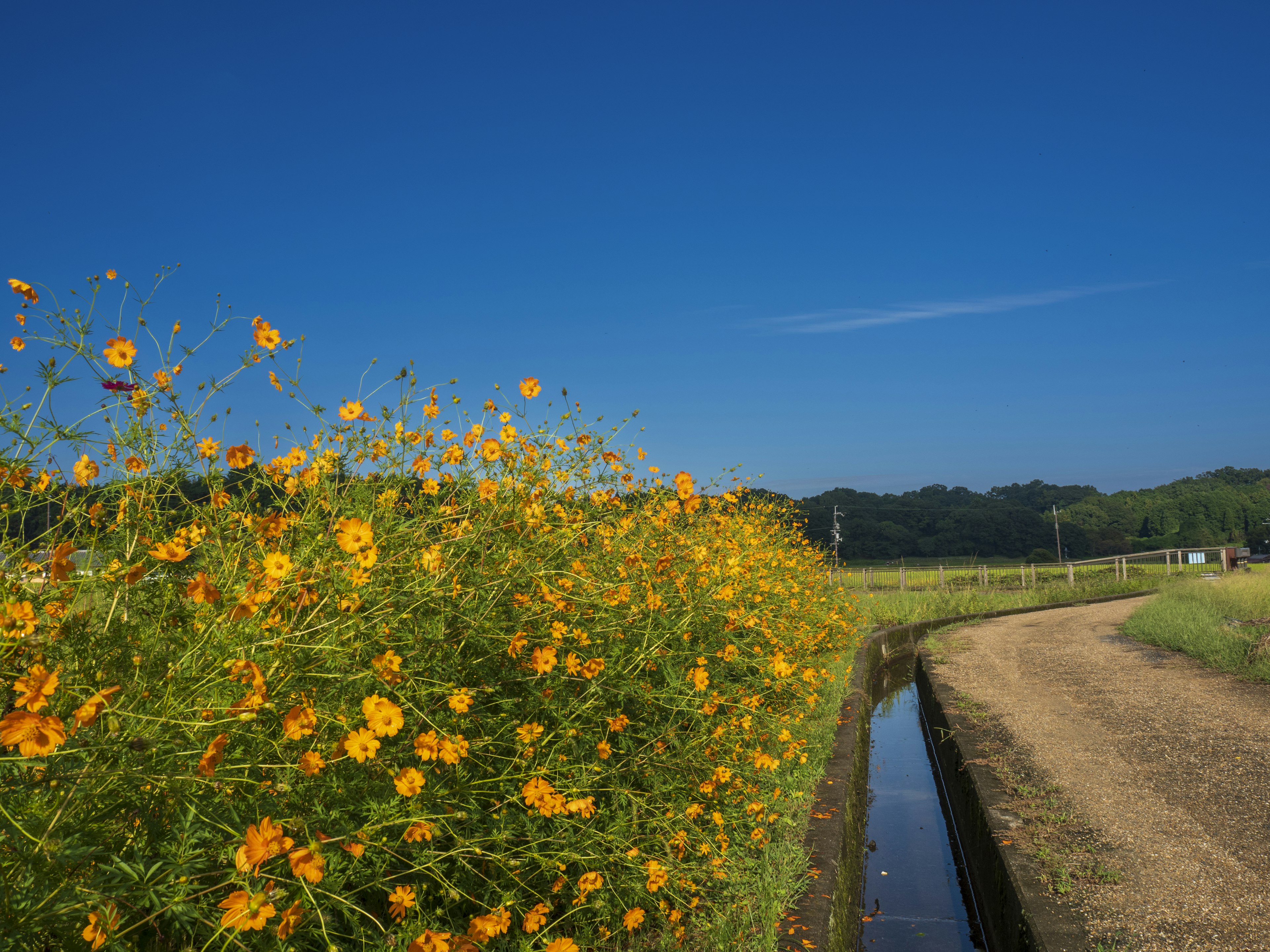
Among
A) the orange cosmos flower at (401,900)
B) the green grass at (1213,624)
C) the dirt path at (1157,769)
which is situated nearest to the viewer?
the orange cosmos flower at (401,900)

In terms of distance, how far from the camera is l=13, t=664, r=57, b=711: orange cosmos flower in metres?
1.27

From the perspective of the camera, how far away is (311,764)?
→ 5.35 ft

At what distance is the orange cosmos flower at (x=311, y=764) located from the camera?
163 centimetres

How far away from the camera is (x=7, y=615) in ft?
4.71

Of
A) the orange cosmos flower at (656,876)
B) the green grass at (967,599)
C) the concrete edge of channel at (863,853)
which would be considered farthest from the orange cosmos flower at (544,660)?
the green grass at (967,599)

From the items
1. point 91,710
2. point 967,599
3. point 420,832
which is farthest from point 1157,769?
point 967,599

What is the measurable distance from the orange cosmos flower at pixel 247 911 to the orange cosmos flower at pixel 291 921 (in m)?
0.03

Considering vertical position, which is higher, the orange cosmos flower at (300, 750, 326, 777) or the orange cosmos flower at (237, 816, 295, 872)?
the orange cosmos flower at (300, 750, 326, 777)

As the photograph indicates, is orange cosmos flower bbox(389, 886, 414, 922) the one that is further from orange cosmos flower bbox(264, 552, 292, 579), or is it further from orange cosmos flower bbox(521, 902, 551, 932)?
orange cosmos flower bbox(264, 552, 292, 579)

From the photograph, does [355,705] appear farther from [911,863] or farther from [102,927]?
[911,863]

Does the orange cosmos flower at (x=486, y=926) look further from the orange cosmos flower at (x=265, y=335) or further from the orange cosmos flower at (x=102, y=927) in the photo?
the orange cosmos flower at (x=265, y=335)

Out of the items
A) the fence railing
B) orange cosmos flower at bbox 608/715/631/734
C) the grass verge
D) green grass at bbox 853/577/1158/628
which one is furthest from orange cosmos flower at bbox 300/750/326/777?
the fence railing

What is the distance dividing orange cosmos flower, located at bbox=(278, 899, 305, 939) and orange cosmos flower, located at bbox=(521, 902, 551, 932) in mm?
829

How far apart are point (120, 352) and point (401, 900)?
5.16 ft
